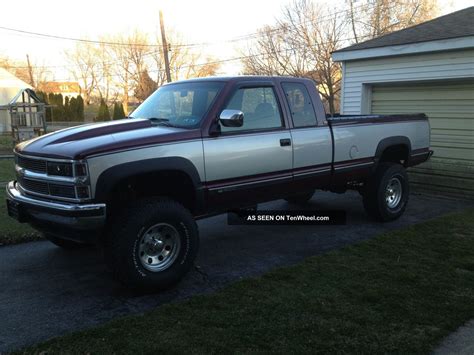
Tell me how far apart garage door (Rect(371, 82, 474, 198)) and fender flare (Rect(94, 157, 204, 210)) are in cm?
673

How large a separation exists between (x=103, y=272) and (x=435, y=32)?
876 centimetres

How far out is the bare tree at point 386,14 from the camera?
2961 centimetres

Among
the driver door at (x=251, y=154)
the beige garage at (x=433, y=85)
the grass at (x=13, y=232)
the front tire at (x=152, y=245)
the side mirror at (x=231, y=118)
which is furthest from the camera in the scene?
the beige garage at (x=433, y=85)

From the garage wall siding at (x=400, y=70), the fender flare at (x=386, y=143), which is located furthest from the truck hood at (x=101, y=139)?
the garage wall siding at (x=400, y=70)

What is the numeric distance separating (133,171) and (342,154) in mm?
3129

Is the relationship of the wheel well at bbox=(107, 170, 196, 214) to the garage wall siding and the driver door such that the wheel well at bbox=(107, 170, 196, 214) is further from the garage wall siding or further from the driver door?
the garage wall siding

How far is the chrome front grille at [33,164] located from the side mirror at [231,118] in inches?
69.1

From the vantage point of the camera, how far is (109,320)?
381 centimetres

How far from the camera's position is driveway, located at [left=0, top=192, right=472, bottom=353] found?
152 inches

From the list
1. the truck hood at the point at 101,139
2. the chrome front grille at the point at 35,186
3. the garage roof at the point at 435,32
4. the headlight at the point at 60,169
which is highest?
the garage roof at the point at 435,32

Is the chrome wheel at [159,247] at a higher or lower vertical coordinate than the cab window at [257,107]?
lower

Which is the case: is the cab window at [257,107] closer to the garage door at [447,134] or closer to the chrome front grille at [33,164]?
the chrome front grille at [33,164]

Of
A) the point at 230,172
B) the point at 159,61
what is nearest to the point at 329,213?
the point at 230,172

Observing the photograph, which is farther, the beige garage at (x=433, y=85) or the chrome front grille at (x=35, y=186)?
the beige garage at (x=433, y=85)
